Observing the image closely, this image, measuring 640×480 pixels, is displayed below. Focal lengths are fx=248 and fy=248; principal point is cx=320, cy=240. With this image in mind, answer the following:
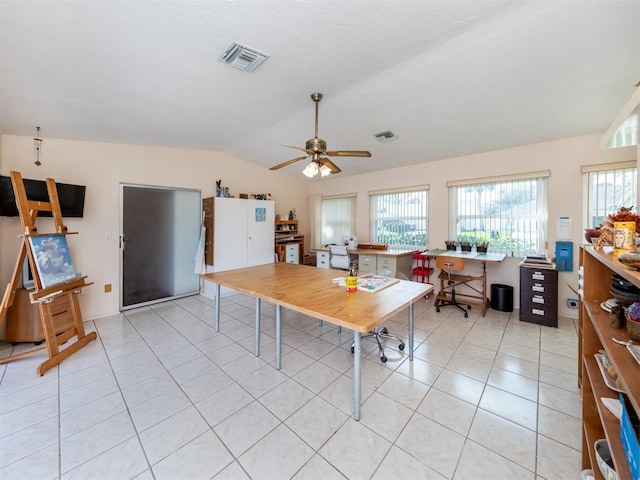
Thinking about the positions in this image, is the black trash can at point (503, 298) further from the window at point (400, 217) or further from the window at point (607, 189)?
the window at point (400, 217)

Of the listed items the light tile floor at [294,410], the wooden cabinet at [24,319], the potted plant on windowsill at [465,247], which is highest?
the potted plant on windowsill at [465,247]

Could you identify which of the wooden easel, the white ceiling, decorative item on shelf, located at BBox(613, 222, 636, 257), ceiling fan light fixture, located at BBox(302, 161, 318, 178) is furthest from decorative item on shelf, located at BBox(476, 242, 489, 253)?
the wooden easel

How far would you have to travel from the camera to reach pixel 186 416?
68.4 inches

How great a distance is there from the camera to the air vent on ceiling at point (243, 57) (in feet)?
6.20

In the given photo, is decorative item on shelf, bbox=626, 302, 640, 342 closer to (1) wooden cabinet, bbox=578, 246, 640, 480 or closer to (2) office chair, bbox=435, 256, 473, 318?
(1) wooden cabinet, bbox=578, 246, 640, 480

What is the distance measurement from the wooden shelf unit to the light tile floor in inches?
110

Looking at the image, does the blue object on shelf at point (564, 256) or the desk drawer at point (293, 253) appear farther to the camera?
the desk drawer at point (293, 253)

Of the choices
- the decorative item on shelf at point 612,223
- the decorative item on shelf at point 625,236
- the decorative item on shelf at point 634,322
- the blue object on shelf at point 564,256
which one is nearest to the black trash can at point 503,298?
the blue object on shelf at point 564,256

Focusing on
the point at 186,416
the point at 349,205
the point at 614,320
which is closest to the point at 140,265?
the point at 186,416

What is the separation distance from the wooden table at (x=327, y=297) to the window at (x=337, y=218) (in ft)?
9.31

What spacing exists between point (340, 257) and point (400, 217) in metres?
1.46

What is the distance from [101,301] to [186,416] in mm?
2938

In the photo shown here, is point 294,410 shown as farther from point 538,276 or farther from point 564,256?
point 564,256

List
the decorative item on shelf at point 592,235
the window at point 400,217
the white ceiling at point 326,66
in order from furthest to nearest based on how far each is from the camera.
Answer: the window at point 400,217 → the decorative item on shelf at point 592,235 → the white ceiling at point 326,66
